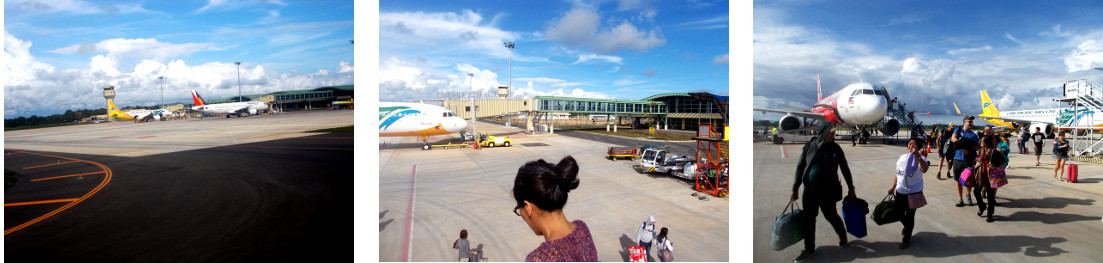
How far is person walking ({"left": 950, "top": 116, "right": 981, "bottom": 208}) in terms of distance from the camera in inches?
79.4

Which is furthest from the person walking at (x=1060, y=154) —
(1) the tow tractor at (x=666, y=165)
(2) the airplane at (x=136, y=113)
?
(2) the airplane at (x=136, y=113)

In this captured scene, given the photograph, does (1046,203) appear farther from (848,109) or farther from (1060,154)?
(848,109)

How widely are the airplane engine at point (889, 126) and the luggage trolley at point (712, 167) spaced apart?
100cm

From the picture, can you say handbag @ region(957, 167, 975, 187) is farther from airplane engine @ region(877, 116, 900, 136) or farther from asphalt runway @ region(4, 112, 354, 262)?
asphalt runway @ region(4, 112, 354, 262)

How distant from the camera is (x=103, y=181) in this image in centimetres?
176

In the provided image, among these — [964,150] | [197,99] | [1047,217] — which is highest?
[197,99]

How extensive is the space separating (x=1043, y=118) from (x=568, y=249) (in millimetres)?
3433

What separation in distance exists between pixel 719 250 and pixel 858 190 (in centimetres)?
91

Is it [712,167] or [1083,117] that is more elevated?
[1083,117]

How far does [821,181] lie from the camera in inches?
69.2

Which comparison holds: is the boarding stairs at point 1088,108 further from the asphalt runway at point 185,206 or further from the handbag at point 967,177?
the asphalt runway at point 185,206

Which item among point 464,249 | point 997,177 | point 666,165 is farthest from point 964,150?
point 464,249

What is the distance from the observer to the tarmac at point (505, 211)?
2111 mm

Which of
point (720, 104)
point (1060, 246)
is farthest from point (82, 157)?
point (1060, 246)
